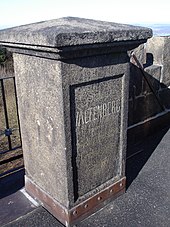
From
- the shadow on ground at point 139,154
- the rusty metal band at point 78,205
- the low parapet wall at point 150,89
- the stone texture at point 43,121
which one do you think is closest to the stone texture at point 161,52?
the low parapet wall at point 150,89

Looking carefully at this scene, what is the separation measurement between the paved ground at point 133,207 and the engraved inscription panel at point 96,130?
1.02 ft

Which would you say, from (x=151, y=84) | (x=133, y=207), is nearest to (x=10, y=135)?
(x=133, y=207)

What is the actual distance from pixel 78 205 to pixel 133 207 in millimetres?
584

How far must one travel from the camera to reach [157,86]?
400 cm

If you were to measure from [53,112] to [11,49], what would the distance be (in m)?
0.66

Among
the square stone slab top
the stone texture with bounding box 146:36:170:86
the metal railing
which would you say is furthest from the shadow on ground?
the square stone slab top

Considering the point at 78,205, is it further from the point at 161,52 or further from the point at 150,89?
the point at 161,52

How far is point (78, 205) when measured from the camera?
2.23 metres

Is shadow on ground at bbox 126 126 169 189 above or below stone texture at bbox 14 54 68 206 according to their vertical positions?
below

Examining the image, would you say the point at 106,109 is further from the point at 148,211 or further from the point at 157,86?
the point at 157,86

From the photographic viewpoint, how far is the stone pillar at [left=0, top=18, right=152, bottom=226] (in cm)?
175

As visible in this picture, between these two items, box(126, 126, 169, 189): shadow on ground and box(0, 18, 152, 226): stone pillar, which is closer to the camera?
box(0, 18, 152, 226): stone pillar

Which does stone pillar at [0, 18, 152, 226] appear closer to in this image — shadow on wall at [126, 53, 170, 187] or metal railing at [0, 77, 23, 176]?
metal railing at [0, 77, 23, 176]

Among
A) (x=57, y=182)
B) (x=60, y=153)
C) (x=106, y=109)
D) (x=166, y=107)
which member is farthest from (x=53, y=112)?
(x=166, y=107)
